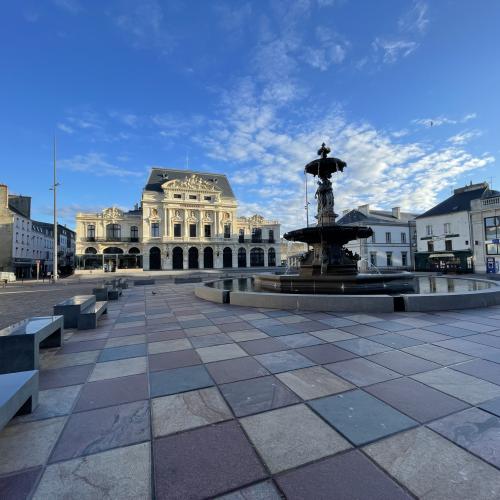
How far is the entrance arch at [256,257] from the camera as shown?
64.7m

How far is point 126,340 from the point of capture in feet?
20.2

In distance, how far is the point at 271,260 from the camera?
2616 inches

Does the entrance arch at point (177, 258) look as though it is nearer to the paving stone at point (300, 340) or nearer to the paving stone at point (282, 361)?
the paving stone at point (300, 340)

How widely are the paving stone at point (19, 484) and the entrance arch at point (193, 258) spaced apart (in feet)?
188

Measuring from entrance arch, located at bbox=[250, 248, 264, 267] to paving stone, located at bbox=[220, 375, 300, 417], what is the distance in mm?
60576

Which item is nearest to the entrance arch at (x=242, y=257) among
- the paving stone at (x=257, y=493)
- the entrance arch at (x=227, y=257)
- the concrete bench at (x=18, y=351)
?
the entrance arch at (x=227, y=257)

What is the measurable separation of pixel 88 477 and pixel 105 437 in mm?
543

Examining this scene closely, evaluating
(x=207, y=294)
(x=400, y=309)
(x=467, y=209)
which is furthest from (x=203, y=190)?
(x=400, y=309)

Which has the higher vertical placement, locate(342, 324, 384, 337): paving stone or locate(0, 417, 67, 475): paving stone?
locate(342, 324, 384, 337): paving stone

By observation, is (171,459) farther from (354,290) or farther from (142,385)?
(354,290)

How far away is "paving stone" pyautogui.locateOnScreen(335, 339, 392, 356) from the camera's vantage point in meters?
4.98

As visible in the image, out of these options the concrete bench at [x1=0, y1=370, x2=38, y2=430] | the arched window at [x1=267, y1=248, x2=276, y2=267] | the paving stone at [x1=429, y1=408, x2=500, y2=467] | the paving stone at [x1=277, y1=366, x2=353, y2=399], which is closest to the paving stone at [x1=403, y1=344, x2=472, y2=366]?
the paving stone at [x1=429, y1=408, x2=500, y2=467]

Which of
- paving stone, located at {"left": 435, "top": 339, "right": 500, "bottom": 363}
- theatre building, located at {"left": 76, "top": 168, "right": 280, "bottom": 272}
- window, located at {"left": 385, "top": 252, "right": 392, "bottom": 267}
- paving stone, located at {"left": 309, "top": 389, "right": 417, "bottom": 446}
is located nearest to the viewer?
paving stone, located at {"left": 309, "top": 389, "right": 417, "bottom": 446}

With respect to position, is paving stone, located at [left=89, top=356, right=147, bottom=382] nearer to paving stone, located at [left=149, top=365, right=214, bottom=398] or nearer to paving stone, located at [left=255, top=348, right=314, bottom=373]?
paving stone, located at [left=149, top=365, right=214, bottom=398]
